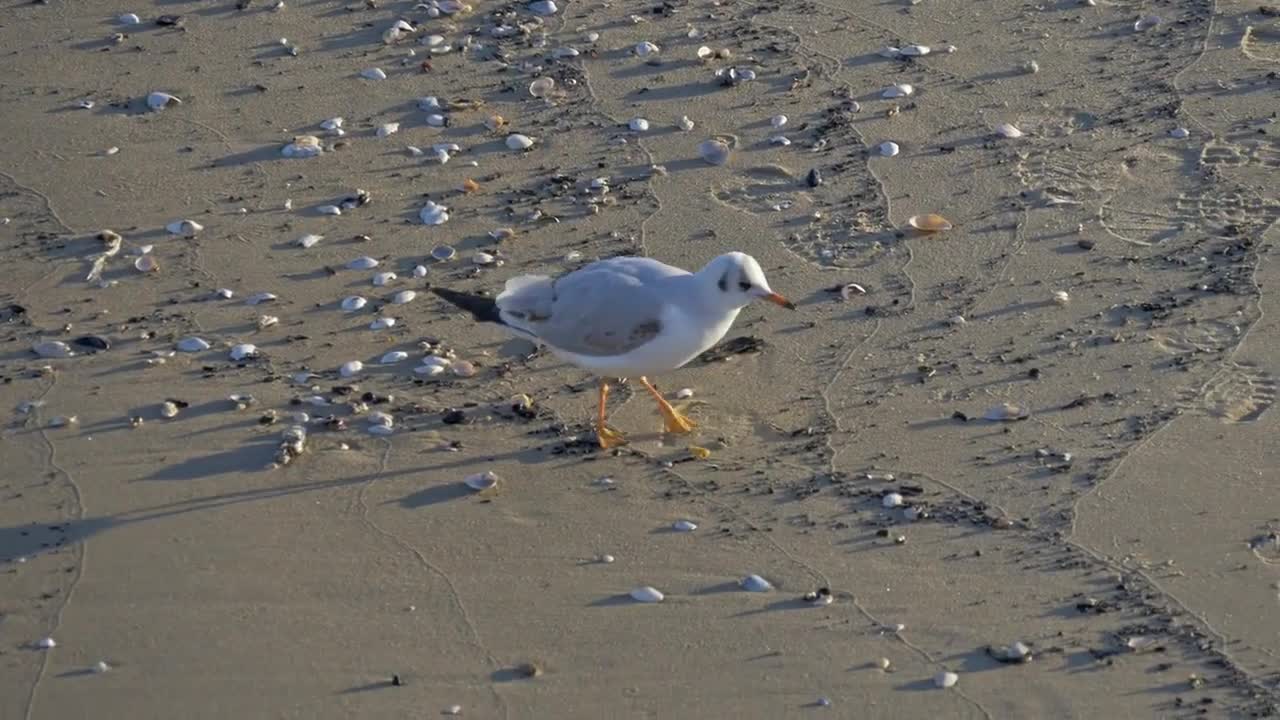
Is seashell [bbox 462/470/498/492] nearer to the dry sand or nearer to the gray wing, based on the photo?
the dry sand

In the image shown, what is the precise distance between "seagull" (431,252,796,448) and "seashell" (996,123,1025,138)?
230cm

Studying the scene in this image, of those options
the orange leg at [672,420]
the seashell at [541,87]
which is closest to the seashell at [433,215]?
the seashell at [541,87]

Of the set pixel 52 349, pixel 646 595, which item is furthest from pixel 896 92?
pixel 52 349

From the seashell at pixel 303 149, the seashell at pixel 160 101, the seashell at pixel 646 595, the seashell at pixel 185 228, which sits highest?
the seashell at pixel 160 101

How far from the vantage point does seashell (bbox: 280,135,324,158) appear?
27.2 feet

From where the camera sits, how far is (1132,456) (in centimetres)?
632

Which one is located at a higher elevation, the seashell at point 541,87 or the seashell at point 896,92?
the seashell at point 896,92

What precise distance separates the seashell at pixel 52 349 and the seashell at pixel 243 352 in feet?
2.05

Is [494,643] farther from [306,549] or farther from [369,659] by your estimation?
[306,549]

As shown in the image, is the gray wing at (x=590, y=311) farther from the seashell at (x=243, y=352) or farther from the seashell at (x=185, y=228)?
the seashell at (x=185, y=228)

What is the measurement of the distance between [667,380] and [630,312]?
72 centimetres

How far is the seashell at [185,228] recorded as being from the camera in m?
7.78

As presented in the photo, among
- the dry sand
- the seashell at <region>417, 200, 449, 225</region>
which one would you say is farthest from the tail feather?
the seashell at <region>417, 200, 449, 225</region>

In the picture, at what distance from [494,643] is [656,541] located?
75cm
